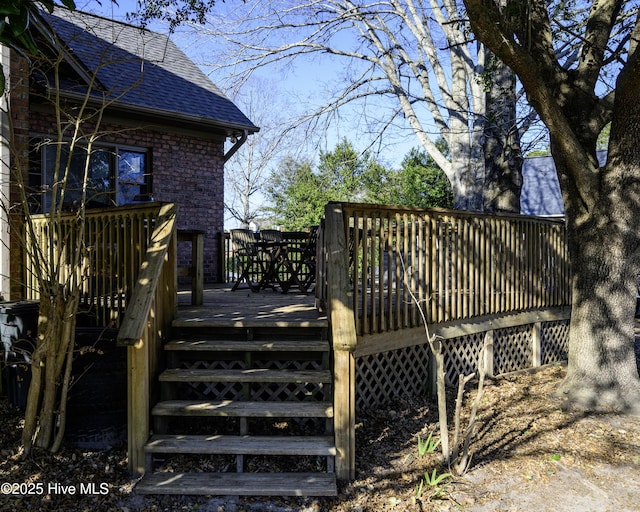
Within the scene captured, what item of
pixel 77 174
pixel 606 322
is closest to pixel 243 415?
pixel 606 322

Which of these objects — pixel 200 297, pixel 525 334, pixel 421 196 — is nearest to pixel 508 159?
pixel 525 334

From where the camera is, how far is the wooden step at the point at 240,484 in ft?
10.7

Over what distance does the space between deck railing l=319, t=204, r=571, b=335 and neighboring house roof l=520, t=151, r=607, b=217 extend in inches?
525

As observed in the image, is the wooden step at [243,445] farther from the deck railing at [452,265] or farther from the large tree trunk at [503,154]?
the large tree trunk at [503,154]

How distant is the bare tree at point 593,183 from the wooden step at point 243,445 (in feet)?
9.46

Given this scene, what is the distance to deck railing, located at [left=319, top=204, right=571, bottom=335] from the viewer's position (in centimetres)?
465

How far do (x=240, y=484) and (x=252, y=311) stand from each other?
7.19ft

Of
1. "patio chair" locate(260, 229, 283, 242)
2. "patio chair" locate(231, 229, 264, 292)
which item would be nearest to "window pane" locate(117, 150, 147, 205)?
"patio chair" locate(231, 229, 264, 292)

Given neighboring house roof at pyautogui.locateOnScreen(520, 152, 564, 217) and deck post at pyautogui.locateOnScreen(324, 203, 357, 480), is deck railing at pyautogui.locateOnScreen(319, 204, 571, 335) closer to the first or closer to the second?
deck post at pyautogui.locateOnScreen(324, 203, 357, 480)

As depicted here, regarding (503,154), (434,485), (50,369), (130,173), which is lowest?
(434,485)

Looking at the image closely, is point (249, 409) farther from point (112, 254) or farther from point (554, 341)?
point (554, 341)

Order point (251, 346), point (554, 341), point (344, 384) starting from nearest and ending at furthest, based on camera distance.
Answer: point (344, 384), point (251, 346), point (554, 341)

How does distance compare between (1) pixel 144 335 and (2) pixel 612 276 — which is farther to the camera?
(2) pixel 612 276

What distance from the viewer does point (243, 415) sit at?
3.77 m
